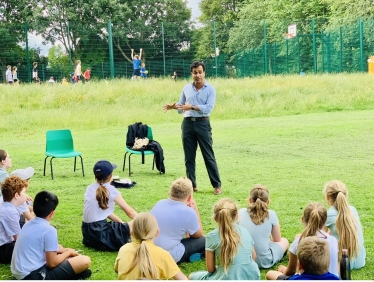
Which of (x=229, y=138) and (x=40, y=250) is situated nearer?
(x=40, y=250)

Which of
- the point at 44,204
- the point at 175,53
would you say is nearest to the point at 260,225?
the point at 44,204

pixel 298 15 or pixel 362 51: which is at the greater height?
pixel 298 15

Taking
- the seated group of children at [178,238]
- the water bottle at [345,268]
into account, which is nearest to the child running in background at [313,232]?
the seated group of children at [178,238]

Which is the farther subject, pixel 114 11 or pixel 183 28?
pixel 114 11

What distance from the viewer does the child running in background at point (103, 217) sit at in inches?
226

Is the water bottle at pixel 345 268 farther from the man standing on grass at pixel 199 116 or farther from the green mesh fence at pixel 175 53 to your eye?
the green mesh fence at pixel 175 53

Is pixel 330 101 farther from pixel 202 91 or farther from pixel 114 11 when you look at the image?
pixel 114 11

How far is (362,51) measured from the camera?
102ft

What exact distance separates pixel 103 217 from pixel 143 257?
2.09 metres

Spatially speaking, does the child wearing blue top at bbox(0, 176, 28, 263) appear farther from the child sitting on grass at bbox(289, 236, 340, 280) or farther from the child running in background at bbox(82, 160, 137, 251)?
the child sitting on grass at bbox(289, 236, 340, 280)

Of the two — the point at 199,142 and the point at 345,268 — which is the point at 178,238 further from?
the point at 199,142

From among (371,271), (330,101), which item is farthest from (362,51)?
(371,271)

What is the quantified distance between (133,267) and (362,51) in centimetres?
2915

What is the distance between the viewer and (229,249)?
4332mm
